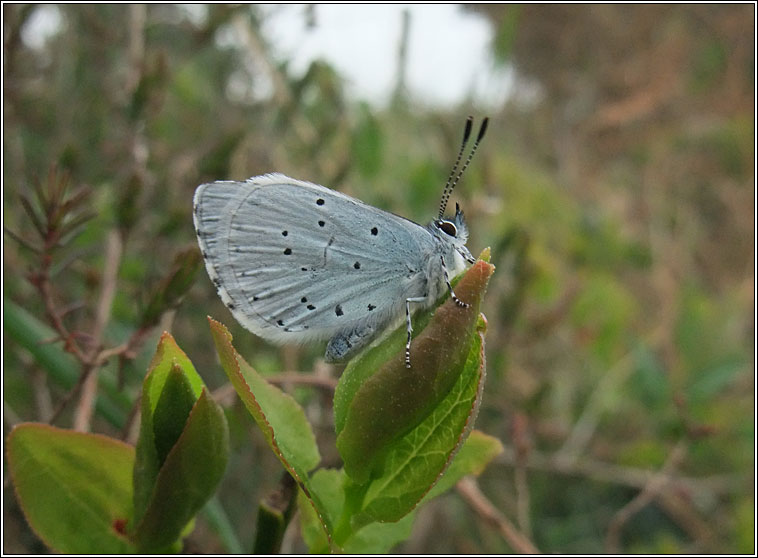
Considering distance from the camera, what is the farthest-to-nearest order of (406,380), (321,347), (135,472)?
(321,347)
(135,472)
(406,380)

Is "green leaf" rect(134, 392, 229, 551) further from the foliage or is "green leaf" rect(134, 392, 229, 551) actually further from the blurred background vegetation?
the blurred background vegetation

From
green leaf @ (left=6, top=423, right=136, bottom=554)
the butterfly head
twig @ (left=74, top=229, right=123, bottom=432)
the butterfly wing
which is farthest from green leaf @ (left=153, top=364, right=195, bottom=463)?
the butterfly head

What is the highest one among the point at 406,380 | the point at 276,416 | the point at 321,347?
the point at 406,380

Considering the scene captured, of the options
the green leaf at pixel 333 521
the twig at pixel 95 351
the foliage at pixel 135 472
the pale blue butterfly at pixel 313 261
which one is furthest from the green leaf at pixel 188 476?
the pale blue butterfly at pixel 313 261

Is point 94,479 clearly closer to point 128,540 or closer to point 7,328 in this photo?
point 128,540

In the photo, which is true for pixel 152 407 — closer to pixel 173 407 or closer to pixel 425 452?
pixel 173 407

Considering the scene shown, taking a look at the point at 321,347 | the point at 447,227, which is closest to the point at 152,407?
the point at 447,227
